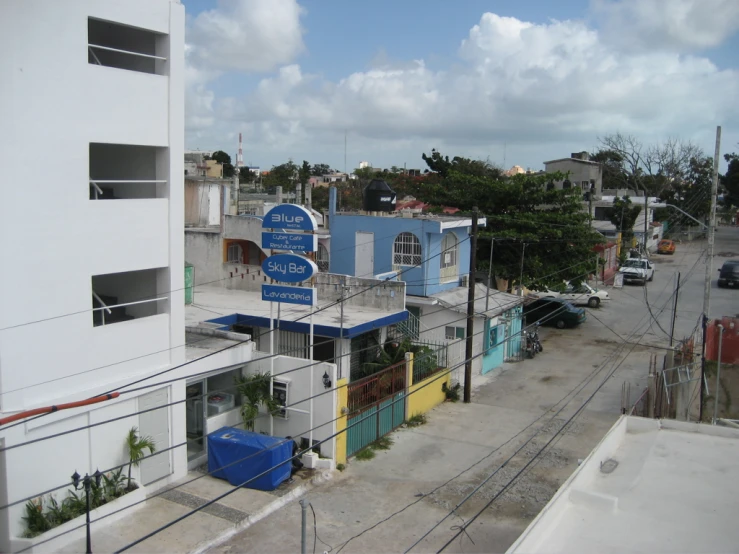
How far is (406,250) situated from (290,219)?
10654mm

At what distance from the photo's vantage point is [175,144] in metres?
15.2

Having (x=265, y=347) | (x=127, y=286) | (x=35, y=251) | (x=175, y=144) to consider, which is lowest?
(x=265, y=347)

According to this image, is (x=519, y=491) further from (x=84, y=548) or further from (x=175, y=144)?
(x=175, y=144)

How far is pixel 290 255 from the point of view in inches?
662

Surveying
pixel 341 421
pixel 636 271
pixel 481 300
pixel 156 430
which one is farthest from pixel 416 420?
pixel 636 271

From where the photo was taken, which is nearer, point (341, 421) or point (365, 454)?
point (341, 421)

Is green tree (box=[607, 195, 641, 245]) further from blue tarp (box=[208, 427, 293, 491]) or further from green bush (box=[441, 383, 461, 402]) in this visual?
blue tarp (box=[208, 427, 293, 491])

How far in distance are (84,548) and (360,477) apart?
645cm

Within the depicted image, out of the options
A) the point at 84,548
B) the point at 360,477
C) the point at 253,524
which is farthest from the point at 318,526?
the point at 84,548

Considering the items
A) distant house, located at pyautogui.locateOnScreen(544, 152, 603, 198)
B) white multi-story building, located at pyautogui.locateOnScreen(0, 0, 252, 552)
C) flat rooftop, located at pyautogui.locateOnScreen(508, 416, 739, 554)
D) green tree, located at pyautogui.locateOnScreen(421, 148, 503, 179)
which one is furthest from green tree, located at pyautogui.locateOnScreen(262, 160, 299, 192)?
flat rooftop, located at pyautogui.locateOnScreen(508, 416, 739, 554)

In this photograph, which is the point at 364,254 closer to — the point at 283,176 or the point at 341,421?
the point at 341,421

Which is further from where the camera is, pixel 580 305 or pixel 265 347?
pixel 580 305

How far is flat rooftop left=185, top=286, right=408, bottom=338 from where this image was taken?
19795 millimetres

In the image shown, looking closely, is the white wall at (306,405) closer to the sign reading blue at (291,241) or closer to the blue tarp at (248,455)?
the blue tarp at (248,455)
